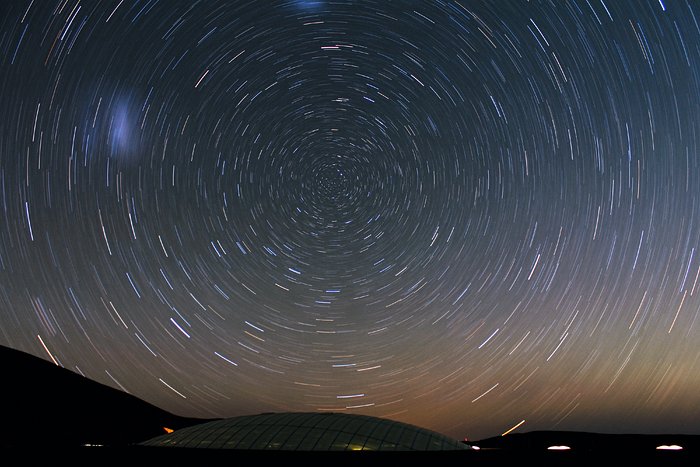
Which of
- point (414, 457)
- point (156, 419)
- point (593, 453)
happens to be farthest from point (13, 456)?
point (156, 419)

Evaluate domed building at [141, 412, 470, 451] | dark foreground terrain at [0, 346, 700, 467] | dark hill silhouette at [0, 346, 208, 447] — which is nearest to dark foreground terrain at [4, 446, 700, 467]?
dark foreground terrain at [0, 346, 700, 467]

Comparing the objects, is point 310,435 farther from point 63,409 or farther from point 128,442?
point 63,409

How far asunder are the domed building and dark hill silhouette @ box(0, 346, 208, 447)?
5734cm

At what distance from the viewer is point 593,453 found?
19328 millimetres

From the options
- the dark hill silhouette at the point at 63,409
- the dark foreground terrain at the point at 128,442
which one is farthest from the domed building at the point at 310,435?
the dark hill silhouette at the point at 63,409

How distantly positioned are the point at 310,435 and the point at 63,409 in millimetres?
Answer: 78432

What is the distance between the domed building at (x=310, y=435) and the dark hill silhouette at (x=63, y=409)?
57.3m

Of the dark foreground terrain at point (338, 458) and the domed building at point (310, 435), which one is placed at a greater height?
the domed building at point (310, 435)

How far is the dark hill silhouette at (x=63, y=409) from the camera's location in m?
76.8

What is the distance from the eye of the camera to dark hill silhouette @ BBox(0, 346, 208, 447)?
76812mm

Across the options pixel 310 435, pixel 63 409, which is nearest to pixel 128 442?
pixel 63 409

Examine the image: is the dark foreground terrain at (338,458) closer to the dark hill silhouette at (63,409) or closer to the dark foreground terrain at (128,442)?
the dark foreground terrain at (128,442)

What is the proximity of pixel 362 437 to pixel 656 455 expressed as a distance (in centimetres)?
1162

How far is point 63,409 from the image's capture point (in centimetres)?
8644
